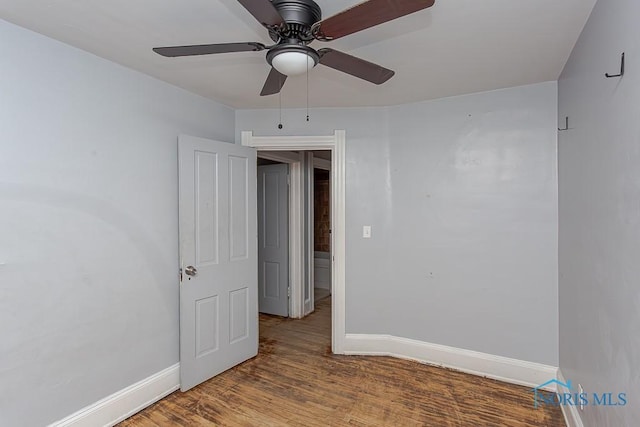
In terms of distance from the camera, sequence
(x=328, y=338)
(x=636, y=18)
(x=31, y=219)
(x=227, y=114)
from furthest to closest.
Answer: (x=328, y=338)
(x=227, y=114)
(x=31, y=219)
(x=636, y=18)

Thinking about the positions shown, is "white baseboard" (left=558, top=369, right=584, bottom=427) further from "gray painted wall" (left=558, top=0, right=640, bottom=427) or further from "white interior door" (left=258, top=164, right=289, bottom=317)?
"white interior door" (left=258, top=164, right=289, bottom=317)

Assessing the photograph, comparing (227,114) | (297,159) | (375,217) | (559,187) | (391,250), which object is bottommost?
(391,250)

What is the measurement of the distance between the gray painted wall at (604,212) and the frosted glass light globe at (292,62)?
1.18 m

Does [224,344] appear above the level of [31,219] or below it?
below

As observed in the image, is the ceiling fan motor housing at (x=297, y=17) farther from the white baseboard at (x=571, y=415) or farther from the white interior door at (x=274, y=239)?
the white interior door at (x=274, y=239)

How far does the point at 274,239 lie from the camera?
4398mm

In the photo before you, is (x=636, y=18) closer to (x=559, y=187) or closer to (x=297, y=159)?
(x=559, y=187)

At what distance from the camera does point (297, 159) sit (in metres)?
4.20

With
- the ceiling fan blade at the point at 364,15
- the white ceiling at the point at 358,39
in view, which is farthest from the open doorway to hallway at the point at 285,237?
the ceiling fan blade at the point at 364,15

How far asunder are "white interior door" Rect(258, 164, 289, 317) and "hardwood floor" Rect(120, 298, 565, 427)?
1.24 m

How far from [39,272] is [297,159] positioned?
9.27 feet

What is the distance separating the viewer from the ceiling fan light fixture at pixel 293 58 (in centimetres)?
141

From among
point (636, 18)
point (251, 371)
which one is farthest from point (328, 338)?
point (636, 18)

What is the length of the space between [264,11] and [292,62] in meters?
0.26
